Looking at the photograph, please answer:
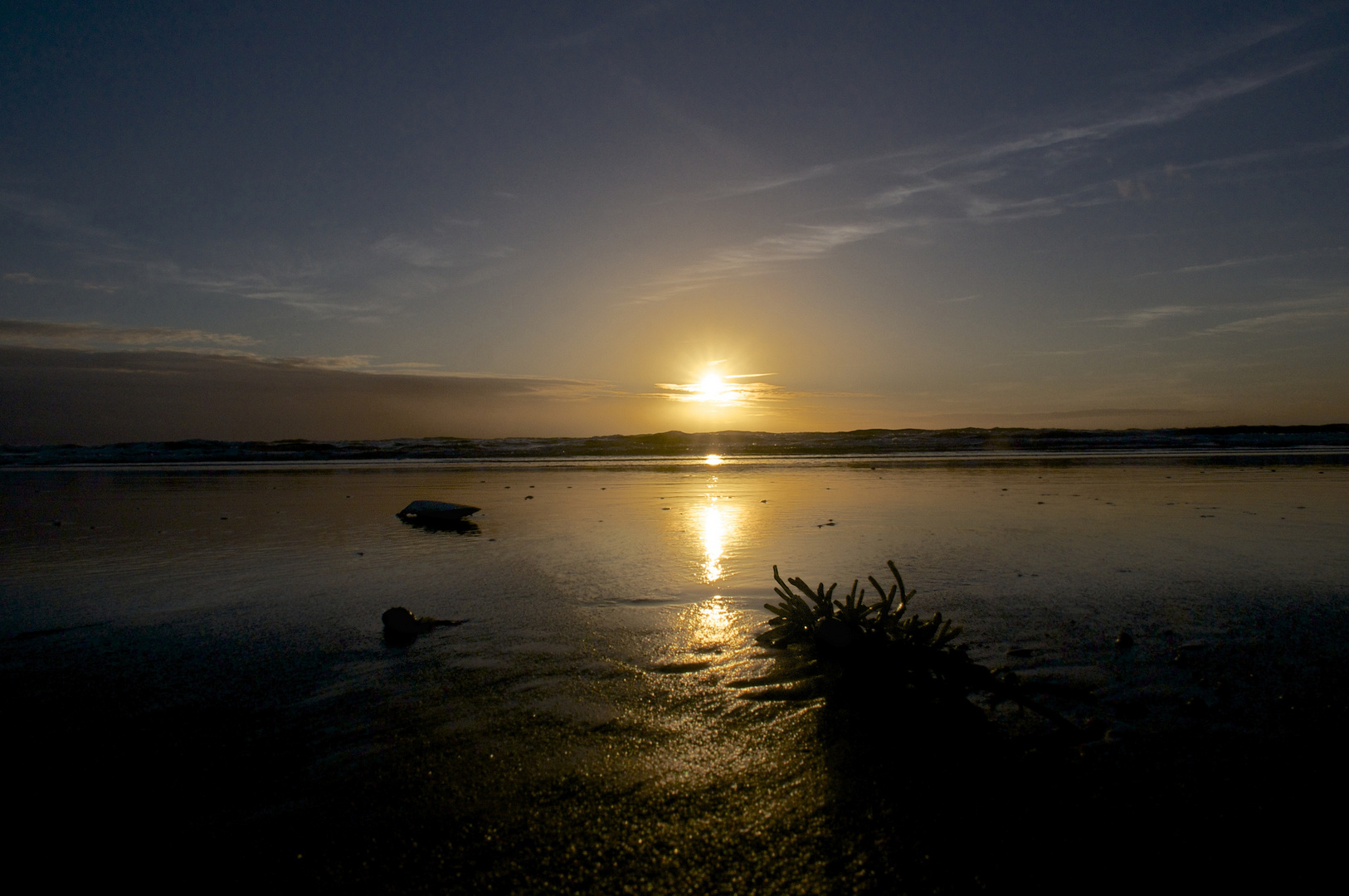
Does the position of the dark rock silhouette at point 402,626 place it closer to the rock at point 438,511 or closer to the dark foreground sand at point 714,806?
the dark foreground sand at point 714,806

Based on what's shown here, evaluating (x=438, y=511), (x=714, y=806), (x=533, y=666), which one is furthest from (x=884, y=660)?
(x=438, y=511)

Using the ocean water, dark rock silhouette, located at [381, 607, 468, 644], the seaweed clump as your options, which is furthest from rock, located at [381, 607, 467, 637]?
the seaweed clump

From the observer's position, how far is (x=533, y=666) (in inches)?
219

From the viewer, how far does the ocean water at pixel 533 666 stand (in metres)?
3.27

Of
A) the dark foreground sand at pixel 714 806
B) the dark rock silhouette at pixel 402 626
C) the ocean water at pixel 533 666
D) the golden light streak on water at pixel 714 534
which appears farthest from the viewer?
the golden light streak on water at pixel 714 534

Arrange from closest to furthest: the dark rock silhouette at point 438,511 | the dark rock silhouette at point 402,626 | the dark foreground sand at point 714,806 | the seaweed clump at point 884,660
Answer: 1. the dark foreground sand at point 714,806
2. the seaweed clump at point 884,660
3. the dark rock silhouette at point 402,626
4. the dark rock silhouette at point 438,511

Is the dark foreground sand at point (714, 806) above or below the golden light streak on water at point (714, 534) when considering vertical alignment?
below

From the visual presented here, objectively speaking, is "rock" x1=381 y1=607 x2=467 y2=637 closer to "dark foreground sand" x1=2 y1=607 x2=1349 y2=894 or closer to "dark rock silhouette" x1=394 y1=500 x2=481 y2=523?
"dark foreground sand" x1=2 y1=607 x2=1349 y2=894

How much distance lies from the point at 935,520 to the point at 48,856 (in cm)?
1306

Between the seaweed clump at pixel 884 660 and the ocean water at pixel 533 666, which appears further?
the seaweed clump at pixel 884 660

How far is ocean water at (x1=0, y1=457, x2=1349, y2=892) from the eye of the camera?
3266mm

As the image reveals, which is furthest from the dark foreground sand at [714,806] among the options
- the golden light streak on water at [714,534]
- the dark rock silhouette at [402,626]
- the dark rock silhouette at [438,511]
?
the dark rock silhouette at [438,511]

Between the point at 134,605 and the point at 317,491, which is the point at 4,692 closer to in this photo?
the point at 134,605

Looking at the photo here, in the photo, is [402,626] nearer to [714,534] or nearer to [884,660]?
[884,660]
